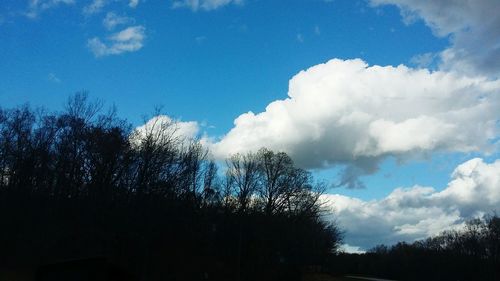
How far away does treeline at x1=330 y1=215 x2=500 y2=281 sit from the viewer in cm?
11719

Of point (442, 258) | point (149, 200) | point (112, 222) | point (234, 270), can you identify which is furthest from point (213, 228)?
point (442, 258)

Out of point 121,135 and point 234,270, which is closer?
point 121,135

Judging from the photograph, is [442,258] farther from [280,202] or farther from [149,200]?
[149,200]

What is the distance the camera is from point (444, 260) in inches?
5025

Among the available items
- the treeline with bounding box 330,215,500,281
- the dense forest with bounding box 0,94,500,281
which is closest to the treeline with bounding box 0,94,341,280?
the dense forest with bounding box 0,94,500,281

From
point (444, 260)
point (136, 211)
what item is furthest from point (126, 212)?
point (444, 260)

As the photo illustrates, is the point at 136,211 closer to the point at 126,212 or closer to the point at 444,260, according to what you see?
the point at 126,212

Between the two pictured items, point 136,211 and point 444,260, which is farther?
point 444,260

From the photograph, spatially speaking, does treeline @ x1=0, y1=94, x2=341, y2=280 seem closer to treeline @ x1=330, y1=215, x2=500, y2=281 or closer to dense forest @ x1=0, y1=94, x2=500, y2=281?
dense forest @ x1=0, y1=94, x2=500, y2=281

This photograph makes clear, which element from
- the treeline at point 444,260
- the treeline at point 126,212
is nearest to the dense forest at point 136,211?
the treeline at point 126,212

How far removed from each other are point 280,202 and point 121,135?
1245 inches

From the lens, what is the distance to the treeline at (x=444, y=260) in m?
117

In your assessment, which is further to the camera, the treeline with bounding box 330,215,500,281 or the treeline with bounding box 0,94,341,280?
the treeline with bounding box 330,215,500,281

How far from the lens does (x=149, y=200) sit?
197ft
